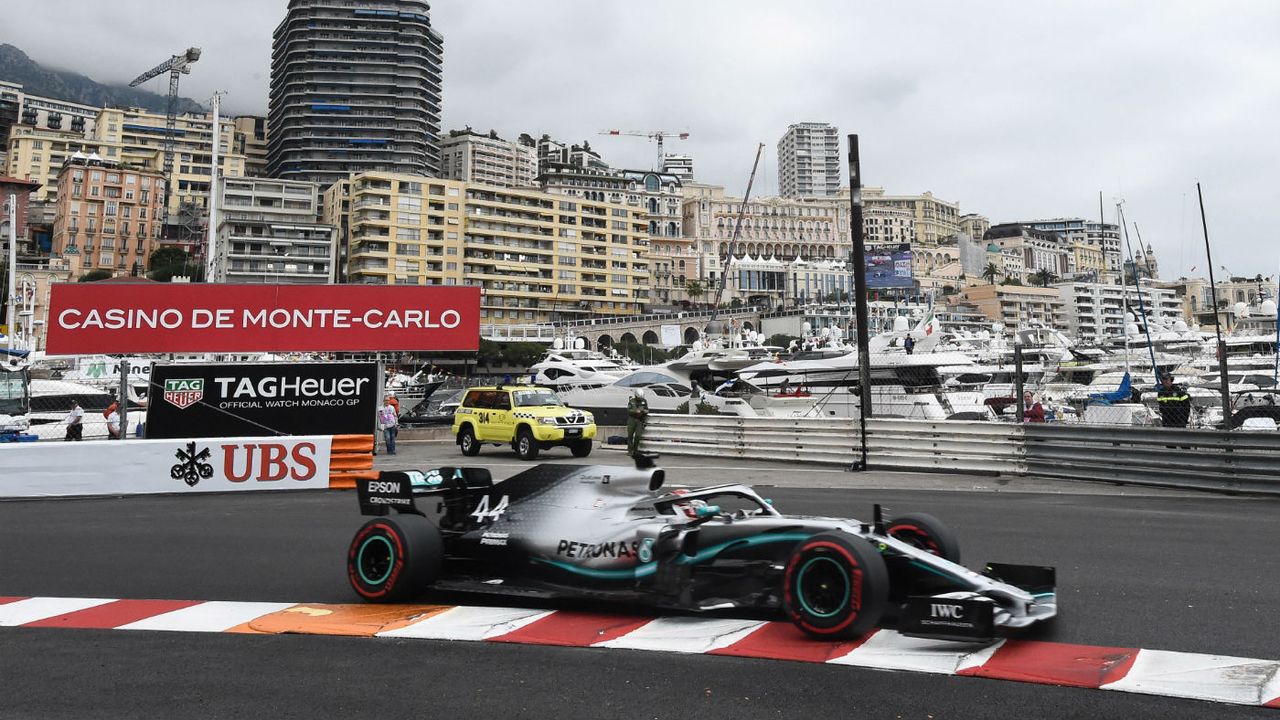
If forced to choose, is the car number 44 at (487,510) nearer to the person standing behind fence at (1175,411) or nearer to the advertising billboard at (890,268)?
the person standing behind fence at (1175,411)

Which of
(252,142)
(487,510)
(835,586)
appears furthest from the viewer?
(252,142)

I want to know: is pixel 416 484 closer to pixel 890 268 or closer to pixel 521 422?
pixel 521 422

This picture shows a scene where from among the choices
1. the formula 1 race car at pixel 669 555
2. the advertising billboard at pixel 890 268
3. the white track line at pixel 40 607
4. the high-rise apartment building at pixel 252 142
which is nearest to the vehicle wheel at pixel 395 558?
the formula 1 race car at pixel 669 555

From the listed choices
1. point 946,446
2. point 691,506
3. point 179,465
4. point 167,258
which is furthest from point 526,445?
point 167,258

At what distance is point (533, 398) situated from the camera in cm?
2081

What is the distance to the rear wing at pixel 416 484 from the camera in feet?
21.6

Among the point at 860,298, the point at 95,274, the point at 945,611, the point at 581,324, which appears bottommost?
the point at 945,611

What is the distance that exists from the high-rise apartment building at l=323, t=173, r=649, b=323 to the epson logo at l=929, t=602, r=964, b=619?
109773 millimetres

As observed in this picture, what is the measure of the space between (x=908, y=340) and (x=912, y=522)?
97.6 feet

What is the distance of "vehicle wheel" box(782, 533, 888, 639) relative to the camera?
4.73m

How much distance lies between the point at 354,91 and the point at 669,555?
169 meters

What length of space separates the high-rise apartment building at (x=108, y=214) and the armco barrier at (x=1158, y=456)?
426 feet

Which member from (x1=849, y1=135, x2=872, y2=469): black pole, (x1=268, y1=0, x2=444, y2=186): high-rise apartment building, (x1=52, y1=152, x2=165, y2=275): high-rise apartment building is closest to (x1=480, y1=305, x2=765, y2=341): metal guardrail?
(x1=52, y1=152, x2=165, y2=275): high-rise apartment building

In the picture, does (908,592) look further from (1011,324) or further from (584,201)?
(1011,324)
